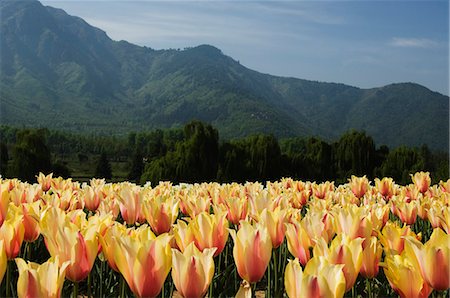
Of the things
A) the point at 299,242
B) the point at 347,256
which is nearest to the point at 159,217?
the point at 299,242

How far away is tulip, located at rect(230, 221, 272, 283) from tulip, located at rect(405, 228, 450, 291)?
0.64 m

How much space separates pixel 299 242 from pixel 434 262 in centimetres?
79

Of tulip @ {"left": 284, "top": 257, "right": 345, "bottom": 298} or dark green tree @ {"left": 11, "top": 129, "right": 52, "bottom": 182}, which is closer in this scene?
tulip @ {"left": 284, "top": 257, "right": 345, "bottom": 298}

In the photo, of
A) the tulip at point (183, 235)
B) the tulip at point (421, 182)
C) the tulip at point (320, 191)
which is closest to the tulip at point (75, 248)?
the tulip at point (183, 235)

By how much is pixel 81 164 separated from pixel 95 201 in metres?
107

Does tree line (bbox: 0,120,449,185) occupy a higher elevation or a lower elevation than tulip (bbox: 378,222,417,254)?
lower

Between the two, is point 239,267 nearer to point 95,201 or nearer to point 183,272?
point 183,272

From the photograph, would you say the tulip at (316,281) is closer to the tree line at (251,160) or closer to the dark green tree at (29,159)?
the tree line at (251,160)

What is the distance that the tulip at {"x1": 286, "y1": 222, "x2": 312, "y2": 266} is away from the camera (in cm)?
295

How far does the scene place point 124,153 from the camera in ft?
384

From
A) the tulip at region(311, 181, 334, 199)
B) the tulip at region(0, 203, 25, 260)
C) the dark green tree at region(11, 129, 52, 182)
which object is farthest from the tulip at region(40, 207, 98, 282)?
the dark green tree at region(11, 129, 52, 182)

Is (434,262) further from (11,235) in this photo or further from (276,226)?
(11,235)

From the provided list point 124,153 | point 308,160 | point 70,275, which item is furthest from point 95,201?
point 124,153

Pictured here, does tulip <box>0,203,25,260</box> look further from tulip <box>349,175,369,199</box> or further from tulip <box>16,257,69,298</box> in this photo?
tulip <box>349,175,369,199</box>
